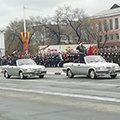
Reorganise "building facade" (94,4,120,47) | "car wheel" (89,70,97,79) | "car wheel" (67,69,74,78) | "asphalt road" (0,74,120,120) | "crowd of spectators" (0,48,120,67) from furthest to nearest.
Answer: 1. "building facade" (94,4,120,47)
2. "crowd of spectators" (0,48,120,67)
3. "car wheel" (67,69,74,78)
4. "car wheel" (89,70,97,79)
5. "asphalt road" (0,74,120,120)

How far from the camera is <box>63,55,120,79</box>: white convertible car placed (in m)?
23.1

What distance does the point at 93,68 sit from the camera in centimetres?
2342

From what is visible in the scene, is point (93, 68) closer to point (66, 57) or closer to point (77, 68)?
point (77, 68)

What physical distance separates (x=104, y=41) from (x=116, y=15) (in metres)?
9.06

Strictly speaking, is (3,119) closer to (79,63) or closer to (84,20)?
(79,63)

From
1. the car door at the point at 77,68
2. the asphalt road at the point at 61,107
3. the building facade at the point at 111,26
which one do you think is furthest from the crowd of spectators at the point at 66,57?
the building facade at the point at 111,26

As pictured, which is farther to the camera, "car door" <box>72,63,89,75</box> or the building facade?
the building facade

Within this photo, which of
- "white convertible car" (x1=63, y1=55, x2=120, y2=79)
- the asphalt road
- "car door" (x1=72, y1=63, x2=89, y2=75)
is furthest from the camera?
"car door" (x1=72, y1=63, x2=89, y2=75)

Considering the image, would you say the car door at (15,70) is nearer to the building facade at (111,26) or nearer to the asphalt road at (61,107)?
the asphalt road at (61,107)

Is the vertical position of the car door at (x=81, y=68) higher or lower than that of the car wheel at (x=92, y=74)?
higher

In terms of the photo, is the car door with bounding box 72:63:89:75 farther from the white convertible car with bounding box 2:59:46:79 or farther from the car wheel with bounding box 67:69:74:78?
the white convertible car with bounding box 2:59:46:79

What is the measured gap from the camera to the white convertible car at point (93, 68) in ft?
75.9

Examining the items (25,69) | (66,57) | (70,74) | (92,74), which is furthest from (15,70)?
(66,57)

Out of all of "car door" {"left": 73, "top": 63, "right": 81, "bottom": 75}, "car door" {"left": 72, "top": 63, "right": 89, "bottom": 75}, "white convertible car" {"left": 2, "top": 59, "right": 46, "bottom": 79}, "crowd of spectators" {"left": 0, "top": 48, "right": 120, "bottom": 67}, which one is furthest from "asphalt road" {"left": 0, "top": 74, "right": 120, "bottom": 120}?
"crowd of spectators" {"left": 0, "top": 48, "right": 120, "bottom": 67}
